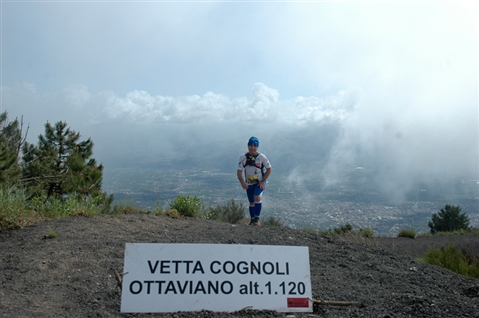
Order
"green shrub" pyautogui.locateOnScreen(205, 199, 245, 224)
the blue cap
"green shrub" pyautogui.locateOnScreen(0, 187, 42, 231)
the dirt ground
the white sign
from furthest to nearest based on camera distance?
1. "green shrub" pyautogui.locateOnScreen(205, 199, 245, 224)
2. the blue cap
3. "green shrub" pyautogui.locateOnScreen(0, 187, 42, 231)
4. the dirt ground
5. the white sign

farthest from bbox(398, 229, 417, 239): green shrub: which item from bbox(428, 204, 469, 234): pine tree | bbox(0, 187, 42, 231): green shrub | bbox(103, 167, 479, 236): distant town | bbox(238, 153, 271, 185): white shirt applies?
bbox(0, 187, 42, 231): green shrub

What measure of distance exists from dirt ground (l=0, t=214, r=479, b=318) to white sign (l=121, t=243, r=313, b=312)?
10 centimetres

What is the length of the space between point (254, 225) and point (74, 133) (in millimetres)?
10287

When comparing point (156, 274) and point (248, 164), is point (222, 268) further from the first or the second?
point (248, 164)

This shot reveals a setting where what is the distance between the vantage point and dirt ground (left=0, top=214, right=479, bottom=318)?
3895mm

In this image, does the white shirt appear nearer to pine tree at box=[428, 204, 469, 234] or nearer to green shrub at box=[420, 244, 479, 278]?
green shrub at box=[420, 244, 479, 278]

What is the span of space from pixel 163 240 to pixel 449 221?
19.5 meters

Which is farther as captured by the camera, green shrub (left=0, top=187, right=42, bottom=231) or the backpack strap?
the backpack strap

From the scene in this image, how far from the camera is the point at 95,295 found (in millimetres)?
4066

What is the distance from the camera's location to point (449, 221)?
21781 mm

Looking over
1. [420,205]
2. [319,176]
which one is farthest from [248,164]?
[319,176]

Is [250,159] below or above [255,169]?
above

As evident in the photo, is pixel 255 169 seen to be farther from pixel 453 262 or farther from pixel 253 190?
pixel 453 262

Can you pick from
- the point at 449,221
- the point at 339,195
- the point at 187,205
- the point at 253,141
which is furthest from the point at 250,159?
the point at 339,195
